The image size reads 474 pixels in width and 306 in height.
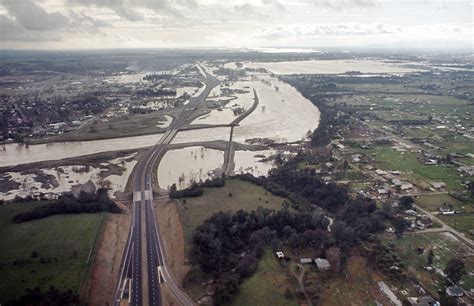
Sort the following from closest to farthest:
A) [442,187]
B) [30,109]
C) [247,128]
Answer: [442,187]
[247,128]
[30,109]

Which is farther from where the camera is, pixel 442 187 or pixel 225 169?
pixel 225 169

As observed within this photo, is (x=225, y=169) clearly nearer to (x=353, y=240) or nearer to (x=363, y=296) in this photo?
(x=353, y=240)

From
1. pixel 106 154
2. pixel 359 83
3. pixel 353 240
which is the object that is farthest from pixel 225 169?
pixel 359 83

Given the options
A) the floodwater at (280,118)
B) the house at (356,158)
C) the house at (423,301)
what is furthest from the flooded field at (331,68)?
the house at (423,301)

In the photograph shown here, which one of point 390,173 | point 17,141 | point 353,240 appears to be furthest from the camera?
point 17,141

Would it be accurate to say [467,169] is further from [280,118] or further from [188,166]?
[280,118]

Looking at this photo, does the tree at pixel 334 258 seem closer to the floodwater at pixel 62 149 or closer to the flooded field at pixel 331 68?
the floodwater at pixel 62 149

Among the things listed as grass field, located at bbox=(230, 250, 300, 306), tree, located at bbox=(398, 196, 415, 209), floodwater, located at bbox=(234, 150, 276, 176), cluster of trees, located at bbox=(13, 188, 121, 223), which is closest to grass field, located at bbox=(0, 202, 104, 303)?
cluster of trees, located at bbox=(13, 188, 121, 223)
